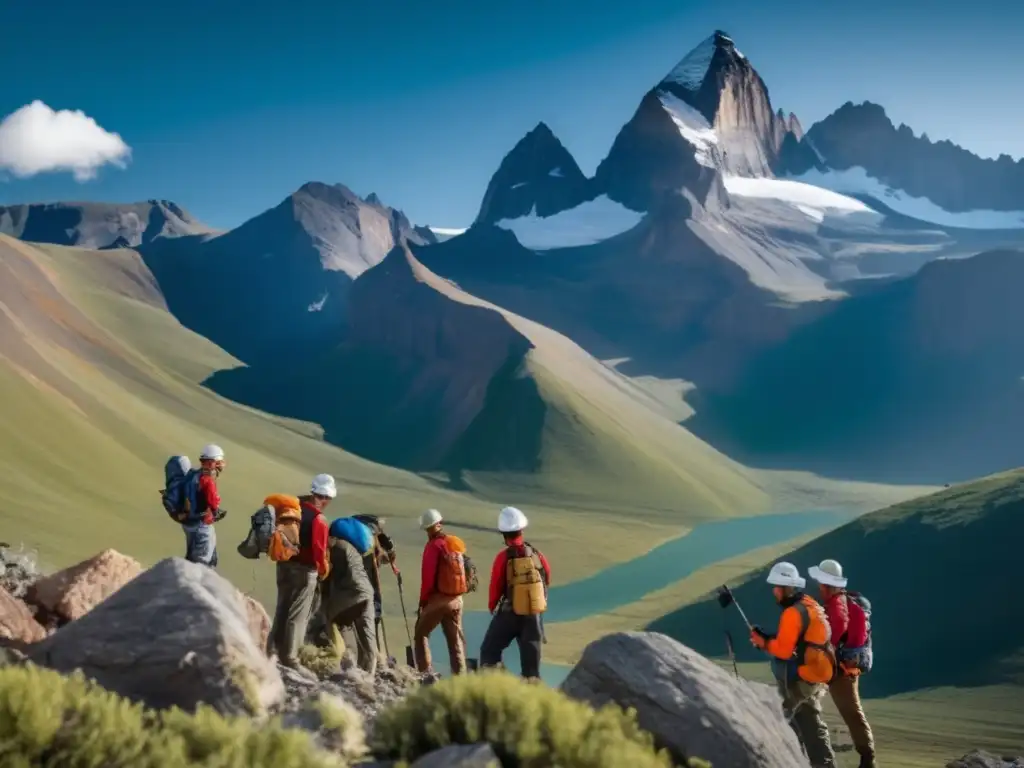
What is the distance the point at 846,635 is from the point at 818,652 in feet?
3.25

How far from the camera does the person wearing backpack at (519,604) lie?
1162 centimetres

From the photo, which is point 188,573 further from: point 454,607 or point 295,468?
point 295,468

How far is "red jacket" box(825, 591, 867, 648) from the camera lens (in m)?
12.2

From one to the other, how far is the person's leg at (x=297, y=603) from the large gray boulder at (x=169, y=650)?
13.0 feet

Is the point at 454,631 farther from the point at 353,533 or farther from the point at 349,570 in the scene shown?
the point at 353,533

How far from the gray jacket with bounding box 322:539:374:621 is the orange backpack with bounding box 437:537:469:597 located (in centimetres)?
107

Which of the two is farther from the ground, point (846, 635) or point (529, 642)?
point (846, 635)

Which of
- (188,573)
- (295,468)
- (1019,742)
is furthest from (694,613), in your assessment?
(295,468)

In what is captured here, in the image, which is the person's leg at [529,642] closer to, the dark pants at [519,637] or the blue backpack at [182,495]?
the dark pants at [519,637]

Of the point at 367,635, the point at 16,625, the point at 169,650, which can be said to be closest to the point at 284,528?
the point at 367,635

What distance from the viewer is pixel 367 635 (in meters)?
12.8

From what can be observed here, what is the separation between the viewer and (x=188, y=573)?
8.06m

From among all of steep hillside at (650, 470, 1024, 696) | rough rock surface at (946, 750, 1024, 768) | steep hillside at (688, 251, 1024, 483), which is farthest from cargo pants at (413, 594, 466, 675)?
steep hillside at (688, 251, 1024, 483)

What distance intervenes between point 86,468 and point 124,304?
131295 millimetres
